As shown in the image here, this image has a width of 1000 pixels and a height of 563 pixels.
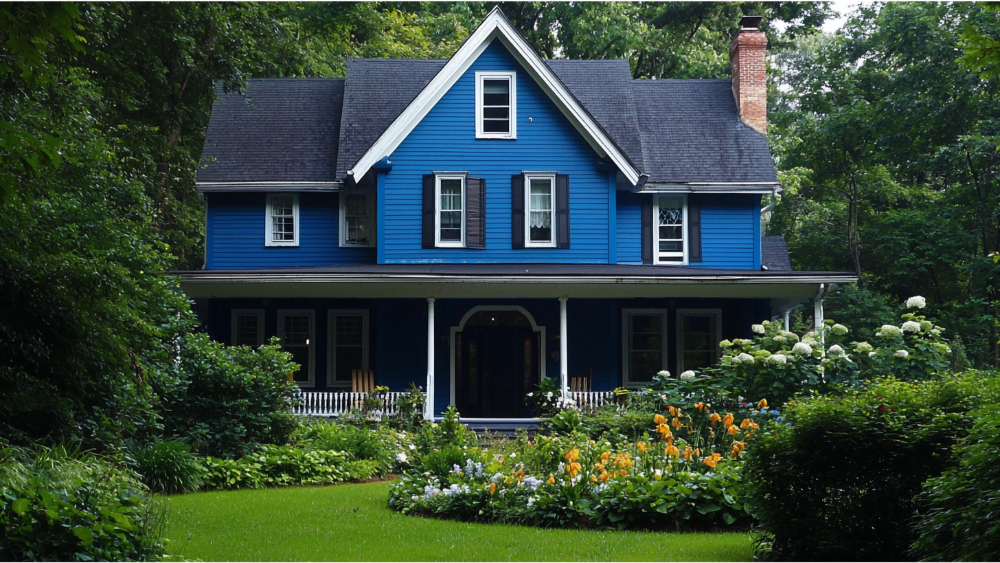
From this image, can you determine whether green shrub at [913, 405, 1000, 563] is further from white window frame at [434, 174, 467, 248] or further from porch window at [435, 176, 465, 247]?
porch window at [435, 176, 465, 247]

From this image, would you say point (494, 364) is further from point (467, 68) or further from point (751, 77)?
point (751, 77)

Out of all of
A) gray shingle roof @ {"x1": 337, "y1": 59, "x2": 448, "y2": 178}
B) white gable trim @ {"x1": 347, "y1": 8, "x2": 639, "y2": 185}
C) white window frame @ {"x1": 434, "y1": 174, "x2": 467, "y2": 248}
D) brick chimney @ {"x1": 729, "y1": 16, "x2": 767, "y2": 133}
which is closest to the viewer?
white gable trim @ {"x1": 347, "y1": 8, "x2": 639, "y2": 185}

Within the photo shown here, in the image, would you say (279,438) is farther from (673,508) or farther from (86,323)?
(673,508)

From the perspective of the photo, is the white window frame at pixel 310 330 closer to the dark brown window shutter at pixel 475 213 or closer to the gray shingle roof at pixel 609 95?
the dark brown window shutter at pixel 475 213

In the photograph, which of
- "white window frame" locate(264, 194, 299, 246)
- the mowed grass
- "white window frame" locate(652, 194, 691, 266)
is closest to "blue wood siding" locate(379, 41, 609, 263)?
"white window frame" locate(652, 194, 691, 266)

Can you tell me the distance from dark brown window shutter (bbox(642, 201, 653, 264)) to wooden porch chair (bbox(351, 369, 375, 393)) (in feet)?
21.2

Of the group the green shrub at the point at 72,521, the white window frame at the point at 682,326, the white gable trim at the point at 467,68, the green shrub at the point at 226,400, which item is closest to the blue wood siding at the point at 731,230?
the white window frame at the point at 682,326

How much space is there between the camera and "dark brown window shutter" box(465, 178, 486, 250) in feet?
65.2

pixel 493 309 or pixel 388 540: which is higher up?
pixel 493 309

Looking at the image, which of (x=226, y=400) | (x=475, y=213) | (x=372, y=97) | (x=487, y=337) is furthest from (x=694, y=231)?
(x=226, y=400)

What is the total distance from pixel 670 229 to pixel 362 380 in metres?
7.54

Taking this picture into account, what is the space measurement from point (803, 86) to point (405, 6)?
1442 cm

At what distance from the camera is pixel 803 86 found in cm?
3328

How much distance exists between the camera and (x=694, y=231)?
21.0m
